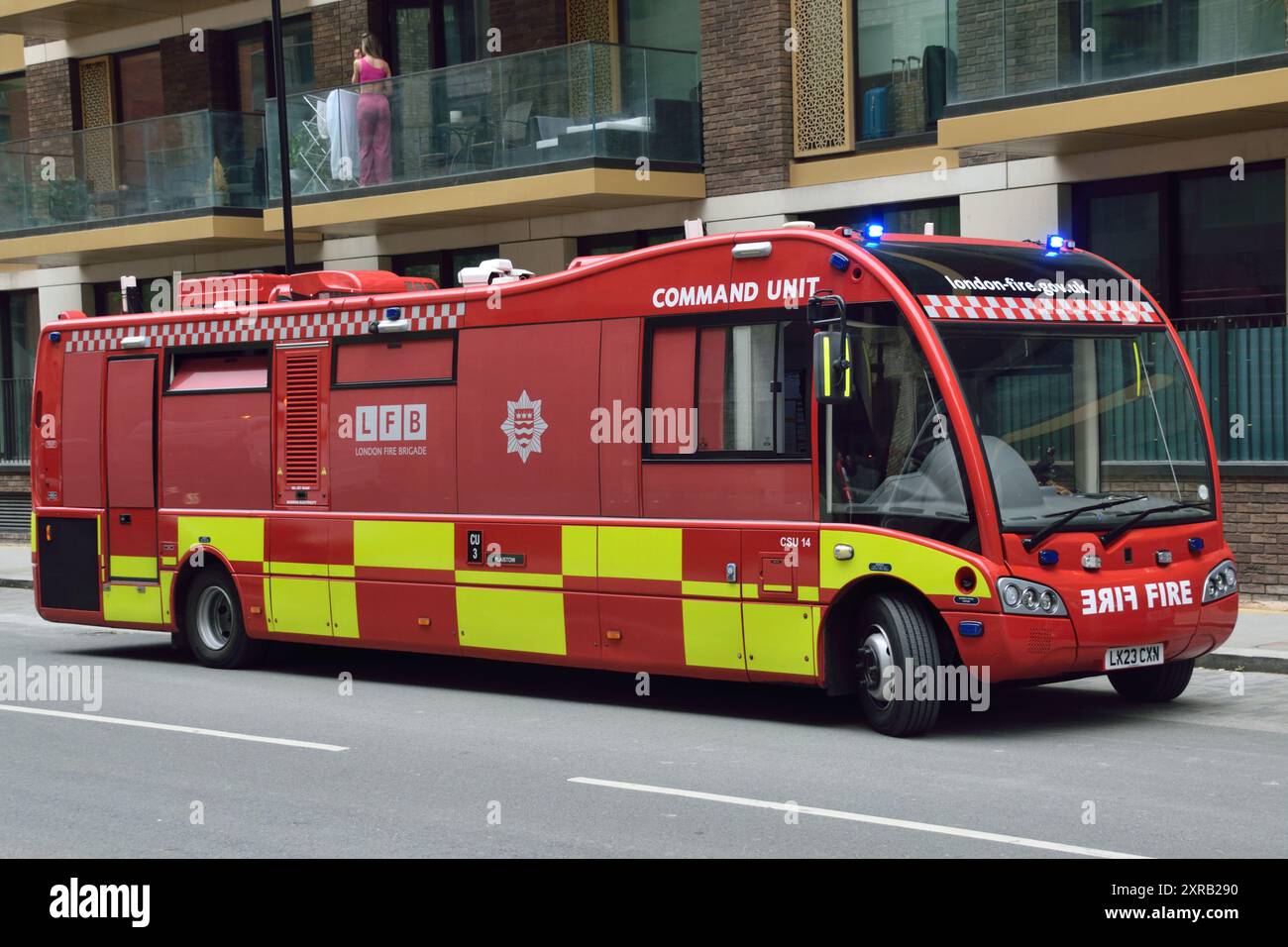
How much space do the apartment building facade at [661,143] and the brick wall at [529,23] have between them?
0.10 feet

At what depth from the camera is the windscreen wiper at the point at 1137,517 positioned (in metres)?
9.91

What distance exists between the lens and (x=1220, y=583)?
34.2 feet

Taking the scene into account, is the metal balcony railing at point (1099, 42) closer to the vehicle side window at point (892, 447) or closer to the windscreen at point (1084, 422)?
the windscreen at point (1084, 422)

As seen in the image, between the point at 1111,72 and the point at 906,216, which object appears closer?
the point at 1111,72

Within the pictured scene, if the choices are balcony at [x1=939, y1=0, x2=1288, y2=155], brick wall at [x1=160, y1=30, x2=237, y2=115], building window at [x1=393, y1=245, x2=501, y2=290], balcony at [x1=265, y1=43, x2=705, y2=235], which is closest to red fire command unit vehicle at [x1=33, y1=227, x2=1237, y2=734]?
balcony at [x1=939, y1=0, x2=1288, y2=155]

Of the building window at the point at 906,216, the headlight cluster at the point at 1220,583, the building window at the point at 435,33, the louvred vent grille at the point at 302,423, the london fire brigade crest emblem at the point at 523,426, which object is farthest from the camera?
the building window at the point at 435,33

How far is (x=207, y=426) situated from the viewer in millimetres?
14156

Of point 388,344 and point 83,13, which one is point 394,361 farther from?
point 83,13

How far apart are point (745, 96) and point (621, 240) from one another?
2.54 metres

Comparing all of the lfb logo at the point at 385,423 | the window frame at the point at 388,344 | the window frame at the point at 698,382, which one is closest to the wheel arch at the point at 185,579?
the lfb logo at the point at 385,423

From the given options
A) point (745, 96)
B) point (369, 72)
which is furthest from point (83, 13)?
point (745, 96)

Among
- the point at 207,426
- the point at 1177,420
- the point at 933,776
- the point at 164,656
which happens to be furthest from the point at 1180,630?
the point at 164,656
